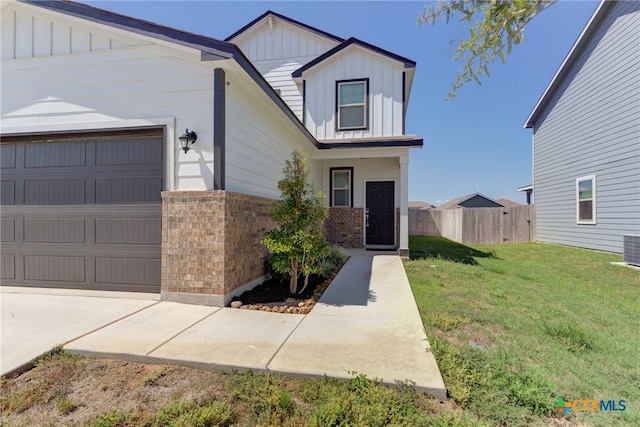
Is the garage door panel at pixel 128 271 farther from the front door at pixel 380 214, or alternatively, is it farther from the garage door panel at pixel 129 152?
the front door at pixel 380 214

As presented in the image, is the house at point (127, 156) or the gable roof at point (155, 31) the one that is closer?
the gable roof at point (155, 31)

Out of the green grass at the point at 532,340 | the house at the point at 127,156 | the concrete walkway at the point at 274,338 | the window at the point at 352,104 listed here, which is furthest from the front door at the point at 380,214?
the concrete walkway at the point at 274,338

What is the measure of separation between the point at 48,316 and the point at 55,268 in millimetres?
1452

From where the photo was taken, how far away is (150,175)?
14.0 ft

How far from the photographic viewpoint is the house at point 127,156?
4016mm

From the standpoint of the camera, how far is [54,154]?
457 centimetres

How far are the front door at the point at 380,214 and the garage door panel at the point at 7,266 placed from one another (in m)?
8.24

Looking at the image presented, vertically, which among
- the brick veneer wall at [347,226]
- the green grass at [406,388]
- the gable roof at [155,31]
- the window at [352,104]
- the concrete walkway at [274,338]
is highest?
the window at [352,104]

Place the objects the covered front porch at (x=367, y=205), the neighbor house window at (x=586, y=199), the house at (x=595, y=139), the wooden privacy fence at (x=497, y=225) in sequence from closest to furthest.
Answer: the house at (x=595, y=139)
the covered front porch at (x=367, y=205)
the neighbor house window at (x=586, y=199)
the wooden privacy fence at (x=497, y=225)

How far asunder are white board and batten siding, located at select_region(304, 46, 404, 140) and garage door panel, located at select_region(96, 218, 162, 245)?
611 cm

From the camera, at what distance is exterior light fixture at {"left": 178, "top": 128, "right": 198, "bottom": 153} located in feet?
13.1

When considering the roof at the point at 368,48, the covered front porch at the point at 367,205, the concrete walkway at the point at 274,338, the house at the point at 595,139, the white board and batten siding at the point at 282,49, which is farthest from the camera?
the white board and batten siding at the point at 282,49

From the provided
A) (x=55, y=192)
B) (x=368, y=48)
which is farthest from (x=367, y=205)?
(x=55, y=192)

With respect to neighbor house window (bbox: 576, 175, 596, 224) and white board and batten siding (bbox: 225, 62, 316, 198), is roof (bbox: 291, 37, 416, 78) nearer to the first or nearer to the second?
white board and batten siding (bbox: 225, 62, 316, 198)
